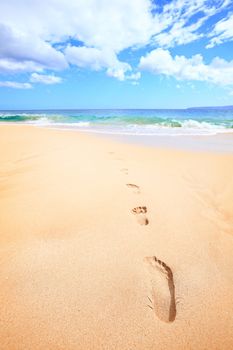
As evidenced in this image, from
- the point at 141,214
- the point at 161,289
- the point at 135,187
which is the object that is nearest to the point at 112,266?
the point at 161,289

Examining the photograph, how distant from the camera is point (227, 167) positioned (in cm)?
433

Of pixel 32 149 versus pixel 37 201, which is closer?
pixel 37 201

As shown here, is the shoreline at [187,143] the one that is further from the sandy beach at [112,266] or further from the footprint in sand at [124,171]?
the sandy beach at [112,266]

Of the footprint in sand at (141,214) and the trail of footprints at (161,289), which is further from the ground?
the footprint in sand at (141,214)

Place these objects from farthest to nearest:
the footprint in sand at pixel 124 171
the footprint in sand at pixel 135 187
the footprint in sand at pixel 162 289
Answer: the footprint in sand at pixel 124 171 < the footprint in sand at pixel 135 187 < the footprint in sand at pixel 162 289

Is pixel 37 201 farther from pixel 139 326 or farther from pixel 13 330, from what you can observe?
pixel 139 326

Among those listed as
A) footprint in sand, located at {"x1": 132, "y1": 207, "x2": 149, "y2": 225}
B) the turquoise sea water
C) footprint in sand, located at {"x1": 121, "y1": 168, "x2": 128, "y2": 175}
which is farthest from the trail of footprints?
the turquoise sea water

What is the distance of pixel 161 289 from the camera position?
56.8 inches

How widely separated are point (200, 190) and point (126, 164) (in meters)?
1.50

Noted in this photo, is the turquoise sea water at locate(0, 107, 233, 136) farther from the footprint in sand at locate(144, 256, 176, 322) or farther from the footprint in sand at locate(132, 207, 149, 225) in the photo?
the footprint in sand at locate(144, 256, 176, 322)

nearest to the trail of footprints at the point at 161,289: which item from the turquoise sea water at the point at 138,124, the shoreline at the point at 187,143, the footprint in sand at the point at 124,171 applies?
the footprint in sand at the point at 124,171

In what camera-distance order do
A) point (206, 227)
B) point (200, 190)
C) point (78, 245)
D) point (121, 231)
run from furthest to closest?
point (200, 190), point (206, 227), point (121, 231), point (78, 245)

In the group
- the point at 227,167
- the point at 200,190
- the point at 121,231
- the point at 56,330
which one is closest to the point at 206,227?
the point at 121,231

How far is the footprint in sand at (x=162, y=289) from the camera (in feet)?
4.23
